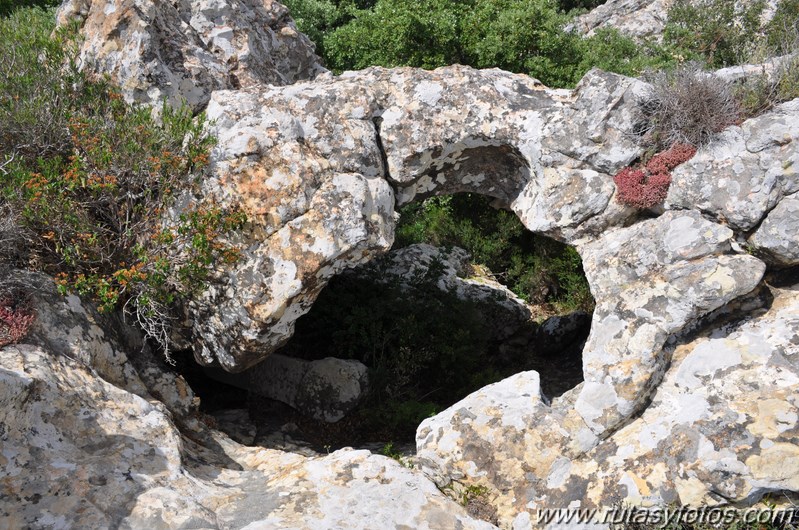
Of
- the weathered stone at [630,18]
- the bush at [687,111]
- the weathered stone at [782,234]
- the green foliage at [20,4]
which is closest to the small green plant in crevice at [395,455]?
the weathered stone at [782,234]

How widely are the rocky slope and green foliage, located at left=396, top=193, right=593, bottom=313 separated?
3855 mm

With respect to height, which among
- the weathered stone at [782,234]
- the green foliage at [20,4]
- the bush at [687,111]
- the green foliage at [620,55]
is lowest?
the weathered stone at [782,234]

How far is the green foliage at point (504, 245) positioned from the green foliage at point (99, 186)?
5804 millimetres

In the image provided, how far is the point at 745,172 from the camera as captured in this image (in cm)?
639

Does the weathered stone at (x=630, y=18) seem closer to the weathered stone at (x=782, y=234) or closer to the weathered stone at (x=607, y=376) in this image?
the weathered stone at (x=782, y=234)

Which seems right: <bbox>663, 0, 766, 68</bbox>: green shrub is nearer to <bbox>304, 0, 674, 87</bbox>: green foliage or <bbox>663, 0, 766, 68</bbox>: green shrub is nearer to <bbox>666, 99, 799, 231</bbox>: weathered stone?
<bbox>304, 0, 674, 87</bbox>: green foliage

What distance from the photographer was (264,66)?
9.32m

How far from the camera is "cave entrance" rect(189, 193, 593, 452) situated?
29.0 feet

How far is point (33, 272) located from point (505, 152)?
5.13m

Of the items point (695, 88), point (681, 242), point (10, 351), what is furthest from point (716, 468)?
point (10, 351)

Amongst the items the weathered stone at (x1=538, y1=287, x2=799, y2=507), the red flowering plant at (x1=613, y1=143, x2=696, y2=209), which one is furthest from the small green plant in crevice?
the red flowering plant at (x1=613, y1=143, x2=696, y2=209)

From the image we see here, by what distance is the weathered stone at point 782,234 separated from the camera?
6129 mm

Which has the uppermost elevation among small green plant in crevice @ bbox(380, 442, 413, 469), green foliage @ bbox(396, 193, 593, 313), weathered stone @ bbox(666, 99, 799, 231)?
weathered stone @ bbox(666, 99, 799, 231)

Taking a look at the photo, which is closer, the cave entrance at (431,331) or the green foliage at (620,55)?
the cave entrance at (431,331)
